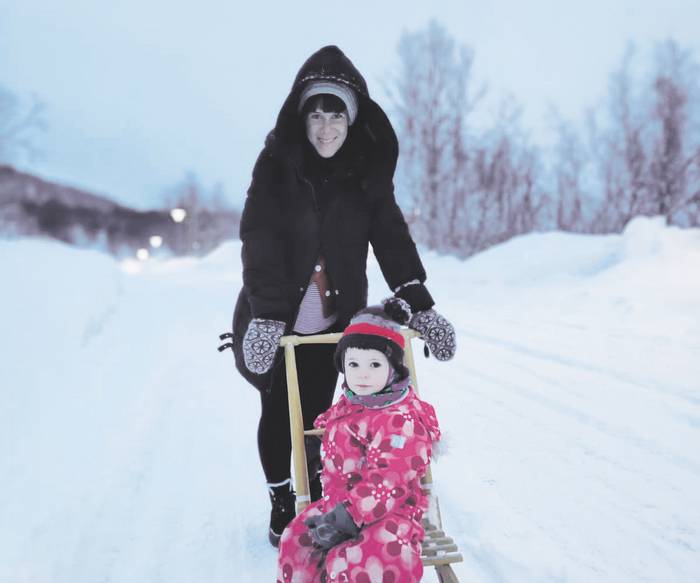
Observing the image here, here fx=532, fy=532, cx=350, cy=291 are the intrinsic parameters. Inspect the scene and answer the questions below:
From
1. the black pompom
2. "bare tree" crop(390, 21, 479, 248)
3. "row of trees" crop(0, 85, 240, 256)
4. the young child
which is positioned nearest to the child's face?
the young child

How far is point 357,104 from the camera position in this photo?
2.11m

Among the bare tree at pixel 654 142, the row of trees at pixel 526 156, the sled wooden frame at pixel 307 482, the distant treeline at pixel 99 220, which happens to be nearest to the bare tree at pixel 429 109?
the row of trees at pixel 526 156

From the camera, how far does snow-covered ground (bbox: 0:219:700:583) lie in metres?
2.21

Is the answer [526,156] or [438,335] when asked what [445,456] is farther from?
[526,156]

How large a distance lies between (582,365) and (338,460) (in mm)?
3735

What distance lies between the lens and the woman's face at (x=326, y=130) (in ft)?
6.60

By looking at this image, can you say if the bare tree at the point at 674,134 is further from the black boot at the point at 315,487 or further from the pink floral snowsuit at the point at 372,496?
the pink floral snowsuit at the point at 372,496

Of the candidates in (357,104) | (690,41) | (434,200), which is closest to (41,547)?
(357,104)

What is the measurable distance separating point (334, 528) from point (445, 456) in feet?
5.56

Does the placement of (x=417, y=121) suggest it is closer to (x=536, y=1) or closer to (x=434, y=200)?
(x=434, y=200)

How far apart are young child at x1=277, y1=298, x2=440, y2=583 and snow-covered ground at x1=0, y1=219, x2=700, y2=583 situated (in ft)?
0.80

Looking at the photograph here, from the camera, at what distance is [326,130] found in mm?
2012

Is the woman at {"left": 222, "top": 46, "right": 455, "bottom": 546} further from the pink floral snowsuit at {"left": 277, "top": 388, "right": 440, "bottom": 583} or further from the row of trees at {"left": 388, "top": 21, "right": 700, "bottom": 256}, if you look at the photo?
the row of trees at {"left": 388, "top": 21, "right": 700, "bottom": 256}

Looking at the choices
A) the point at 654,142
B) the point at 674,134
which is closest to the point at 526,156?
the point at 654,142
